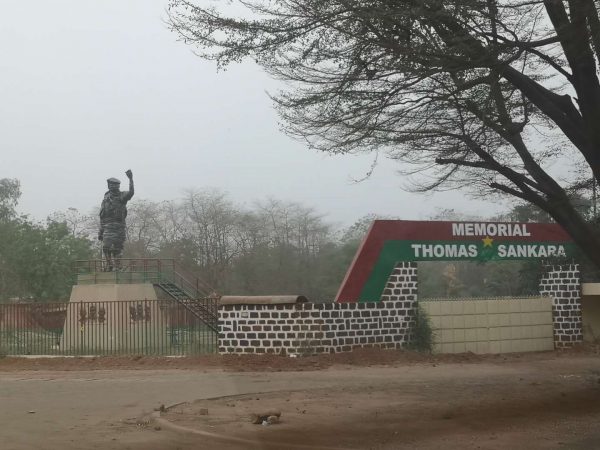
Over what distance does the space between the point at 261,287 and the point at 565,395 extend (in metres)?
28.4

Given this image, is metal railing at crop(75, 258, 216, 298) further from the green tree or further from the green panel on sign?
the green tree

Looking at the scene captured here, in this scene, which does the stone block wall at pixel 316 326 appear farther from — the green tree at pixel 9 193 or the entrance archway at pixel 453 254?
the green tree at pixel 9 193

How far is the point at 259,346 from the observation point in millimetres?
21391

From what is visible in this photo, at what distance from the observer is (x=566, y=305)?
2583cm

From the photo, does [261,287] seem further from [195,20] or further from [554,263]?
[195,20]

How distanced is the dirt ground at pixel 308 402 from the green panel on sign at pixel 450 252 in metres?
2.06

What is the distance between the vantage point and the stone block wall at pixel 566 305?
2581 centimetres

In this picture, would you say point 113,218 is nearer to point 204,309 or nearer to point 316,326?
point 204,309

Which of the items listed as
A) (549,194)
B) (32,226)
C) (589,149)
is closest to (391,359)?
(549,194)

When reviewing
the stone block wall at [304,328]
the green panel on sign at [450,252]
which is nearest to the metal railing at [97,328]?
the stone block wall at [304,328]

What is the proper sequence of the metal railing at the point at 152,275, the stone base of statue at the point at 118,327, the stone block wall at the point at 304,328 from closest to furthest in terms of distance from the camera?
the stone block wall at the point at 304,328 → the stone base of statue at the point at 118,327 → the metal railing at the point at 152,275

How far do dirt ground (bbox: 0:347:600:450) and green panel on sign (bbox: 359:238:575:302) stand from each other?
206 cm

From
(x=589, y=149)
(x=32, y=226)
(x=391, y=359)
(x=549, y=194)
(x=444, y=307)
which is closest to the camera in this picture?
(x=589, y=149)

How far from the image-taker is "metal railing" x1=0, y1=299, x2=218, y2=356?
24.8m
